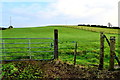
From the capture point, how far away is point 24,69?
959 cm

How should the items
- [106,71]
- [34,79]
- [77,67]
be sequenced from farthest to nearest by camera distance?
[77,67], [106,71], [34,79]

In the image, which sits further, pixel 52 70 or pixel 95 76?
pixel 52 70

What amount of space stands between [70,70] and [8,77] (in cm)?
311

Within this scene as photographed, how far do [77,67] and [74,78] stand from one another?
1.36 m

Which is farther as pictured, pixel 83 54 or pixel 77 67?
pixel 83 54

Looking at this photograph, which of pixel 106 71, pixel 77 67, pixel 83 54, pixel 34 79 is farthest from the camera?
pixel 83 54

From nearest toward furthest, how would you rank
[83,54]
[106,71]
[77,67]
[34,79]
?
[34,79], [106,71], [77,67], [83,54]

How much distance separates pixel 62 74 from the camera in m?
9.10

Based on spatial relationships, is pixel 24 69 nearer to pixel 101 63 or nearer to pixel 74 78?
pixel 74 78

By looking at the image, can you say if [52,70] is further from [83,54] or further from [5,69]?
[83,54]

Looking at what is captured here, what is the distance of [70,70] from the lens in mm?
9562

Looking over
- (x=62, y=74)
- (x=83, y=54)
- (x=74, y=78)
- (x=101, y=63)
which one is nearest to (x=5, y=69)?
(x=62, y=74)

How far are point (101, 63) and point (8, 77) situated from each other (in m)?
4.85

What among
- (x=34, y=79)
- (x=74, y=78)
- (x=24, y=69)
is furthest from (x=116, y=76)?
(x=24, y=69)
